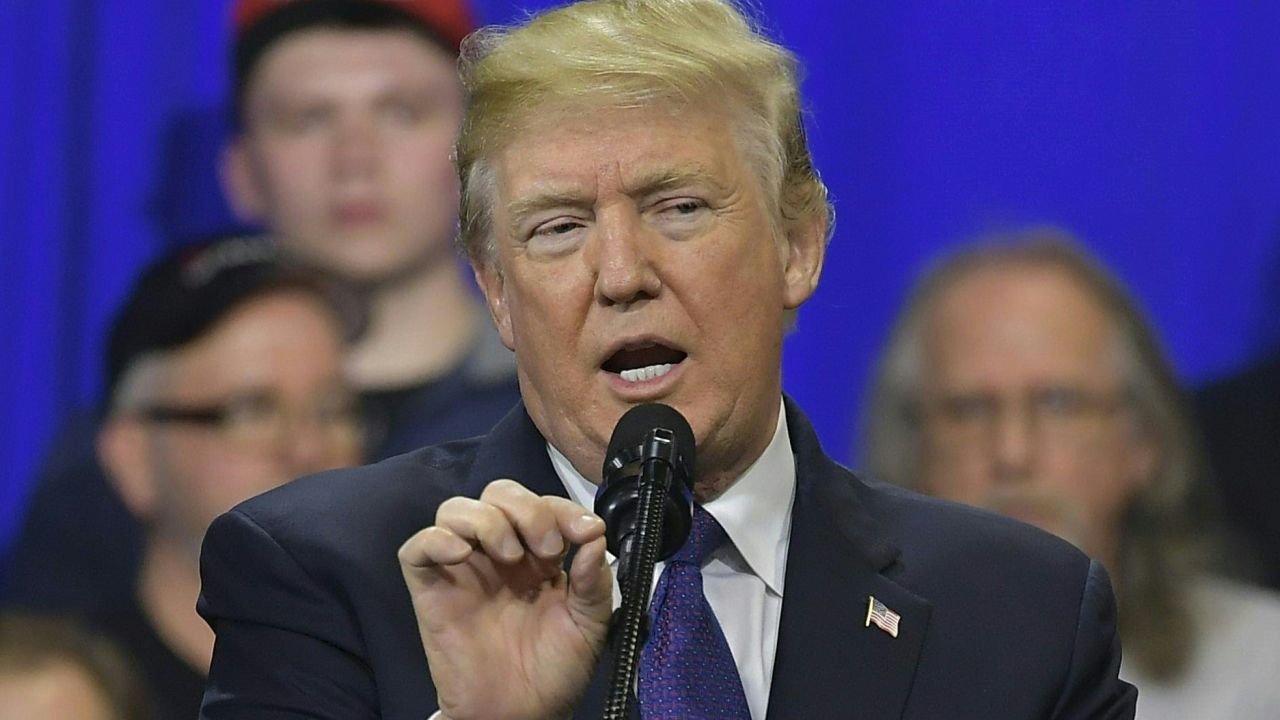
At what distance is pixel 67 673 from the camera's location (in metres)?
3.22

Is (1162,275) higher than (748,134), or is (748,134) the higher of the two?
(748,134)

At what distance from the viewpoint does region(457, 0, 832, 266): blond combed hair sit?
1.86 m

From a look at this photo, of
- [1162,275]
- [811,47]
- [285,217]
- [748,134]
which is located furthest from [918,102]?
[748,134]

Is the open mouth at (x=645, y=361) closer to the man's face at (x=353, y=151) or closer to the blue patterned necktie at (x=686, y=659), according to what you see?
the blue patterned necktie at (x=686, y=659)

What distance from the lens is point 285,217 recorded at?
3.32 m

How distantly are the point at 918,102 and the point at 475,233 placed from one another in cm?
154

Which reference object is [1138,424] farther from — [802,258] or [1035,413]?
[802,258]

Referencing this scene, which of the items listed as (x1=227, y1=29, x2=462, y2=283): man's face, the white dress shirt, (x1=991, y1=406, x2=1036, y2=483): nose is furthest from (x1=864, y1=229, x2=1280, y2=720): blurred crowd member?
the white dress shirt

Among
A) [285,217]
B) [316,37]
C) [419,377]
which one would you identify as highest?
[316,37]

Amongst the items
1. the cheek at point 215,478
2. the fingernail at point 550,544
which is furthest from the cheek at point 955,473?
the fingernail at point 550,544

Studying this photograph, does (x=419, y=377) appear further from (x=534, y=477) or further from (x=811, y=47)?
(x=534, y=477)

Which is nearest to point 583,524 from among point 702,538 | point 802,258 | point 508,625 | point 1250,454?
point 508,625

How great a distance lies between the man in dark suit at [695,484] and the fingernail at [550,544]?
1.15ft

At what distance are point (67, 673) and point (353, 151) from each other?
1.08m
